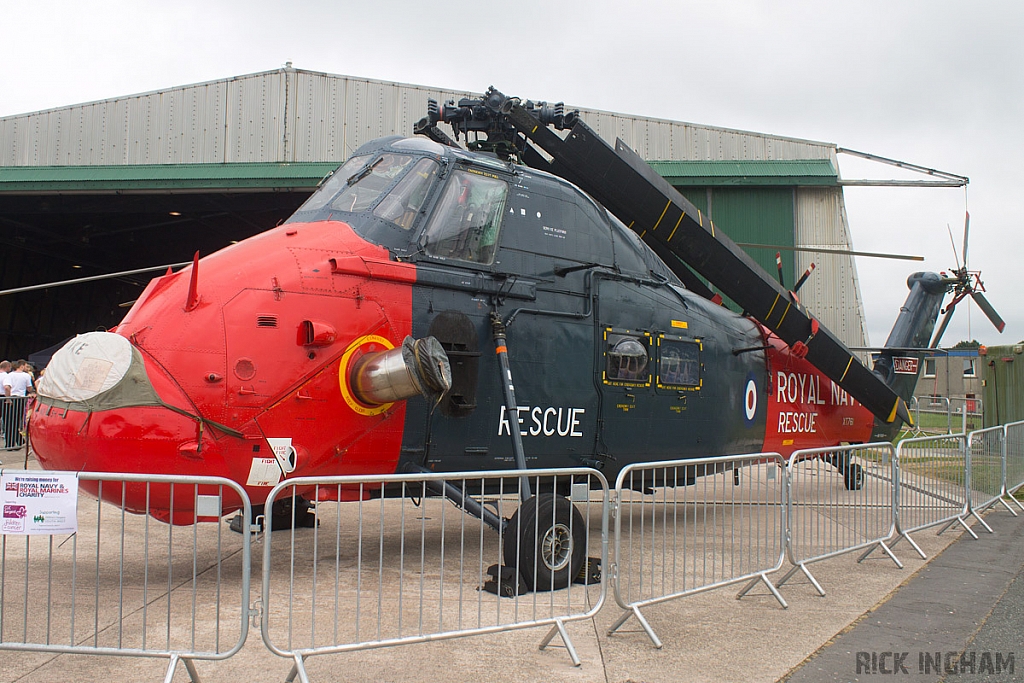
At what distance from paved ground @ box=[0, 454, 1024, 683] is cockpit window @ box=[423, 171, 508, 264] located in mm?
3021

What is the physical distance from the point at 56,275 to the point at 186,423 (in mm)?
31380

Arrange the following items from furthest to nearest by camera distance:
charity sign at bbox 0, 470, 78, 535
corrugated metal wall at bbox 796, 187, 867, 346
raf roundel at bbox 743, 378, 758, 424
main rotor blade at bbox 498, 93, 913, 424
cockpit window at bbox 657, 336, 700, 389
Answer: corrugated metal wall at bbox 796, 187, 867, 346, raf roundel at bbox 743, 378, 758, 424, main rotor blade at bbox 498, 93, 913, 424, cockpit window at bbox 657, 336, 700, 389, charity sign at bbox 0, 470, 78, 535

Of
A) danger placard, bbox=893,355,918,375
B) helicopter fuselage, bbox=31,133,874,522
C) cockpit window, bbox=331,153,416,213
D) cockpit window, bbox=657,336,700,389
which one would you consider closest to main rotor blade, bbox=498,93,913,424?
helicopter fuselage, bbox=31,133,874,522

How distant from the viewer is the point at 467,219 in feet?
21.9

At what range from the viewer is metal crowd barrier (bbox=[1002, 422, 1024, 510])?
10.9 m

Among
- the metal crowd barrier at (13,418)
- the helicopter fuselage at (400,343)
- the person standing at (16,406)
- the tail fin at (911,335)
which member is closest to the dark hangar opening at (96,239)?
the person standing at (16,406)

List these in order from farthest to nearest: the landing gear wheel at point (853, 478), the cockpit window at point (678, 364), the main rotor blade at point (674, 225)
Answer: the main rotor blade at point (674, 225) < the cockpit window at point (678, 364) < the landing gear wheel at point (853, 478)

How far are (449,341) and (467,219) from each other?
110 centimetres

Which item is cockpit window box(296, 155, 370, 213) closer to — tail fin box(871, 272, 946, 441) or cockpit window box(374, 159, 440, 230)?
cockpit window box(374, 159, 440, 230)

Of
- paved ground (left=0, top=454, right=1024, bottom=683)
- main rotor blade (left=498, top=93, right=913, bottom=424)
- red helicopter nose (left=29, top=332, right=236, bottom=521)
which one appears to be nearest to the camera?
paved ground (left=0, top=454, right=1024, bottom=683)

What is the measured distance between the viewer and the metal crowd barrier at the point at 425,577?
4.38m

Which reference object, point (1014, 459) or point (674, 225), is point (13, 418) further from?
point (1014, 459)

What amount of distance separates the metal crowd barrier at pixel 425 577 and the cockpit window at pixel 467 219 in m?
1.91

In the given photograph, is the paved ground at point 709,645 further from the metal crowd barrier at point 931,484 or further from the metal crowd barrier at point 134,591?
the metal crowd barrier at point 931,484
